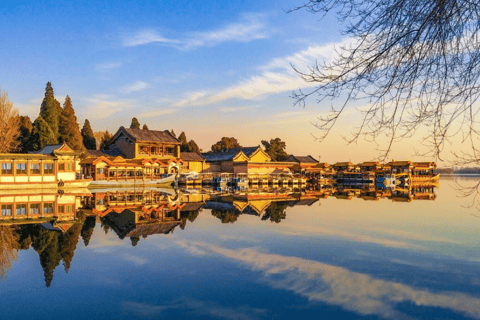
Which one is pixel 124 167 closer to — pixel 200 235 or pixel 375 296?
pixel 200 235

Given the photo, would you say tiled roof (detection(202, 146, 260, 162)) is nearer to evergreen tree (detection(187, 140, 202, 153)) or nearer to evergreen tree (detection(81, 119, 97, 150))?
evergreen tree (detection(187, 140, 202, 153))

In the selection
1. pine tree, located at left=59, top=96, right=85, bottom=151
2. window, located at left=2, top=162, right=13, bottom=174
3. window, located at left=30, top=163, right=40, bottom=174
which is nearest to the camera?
window, located at left=2, top=162, right=13, bottom=174

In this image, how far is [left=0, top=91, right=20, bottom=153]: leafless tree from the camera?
3959cm

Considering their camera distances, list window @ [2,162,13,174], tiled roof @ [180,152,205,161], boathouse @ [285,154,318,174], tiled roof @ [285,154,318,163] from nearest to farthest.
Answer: window @ [2,162,13,174], tiled roof @ [180,152,205,161], boathouse @ [285,154,318,174], tiled roof @ [285,154,318,163]

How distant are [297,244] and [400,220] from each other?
698 cm

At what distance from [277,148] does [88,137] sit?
30.6m

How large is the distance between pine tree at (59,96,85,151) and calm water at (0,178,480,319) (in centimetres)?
3451

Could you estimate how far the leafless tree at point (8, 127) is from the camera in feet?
130

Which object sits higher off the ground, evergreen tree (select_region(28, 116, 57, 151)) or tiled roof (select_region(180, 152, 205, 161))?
evergreen tree (select_region(28, 116, 57, 151))

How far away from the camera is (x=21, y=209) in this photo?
19.2 m

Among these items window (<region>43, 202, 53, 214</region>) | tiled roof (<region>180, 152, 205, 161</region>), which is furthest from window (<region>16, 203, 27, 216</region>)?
tiled roof (<region>180, 152, 205, 161</region>)

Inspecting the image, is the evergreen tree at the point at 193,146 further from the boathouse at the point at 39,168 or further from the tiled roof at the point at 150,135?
the boathouse at the point at 39,168

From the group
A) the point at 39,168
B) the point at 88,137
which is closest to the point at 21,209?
the point at 39,168

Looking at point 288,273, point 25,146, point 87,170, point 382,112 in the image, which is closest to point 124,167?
point 87,170
